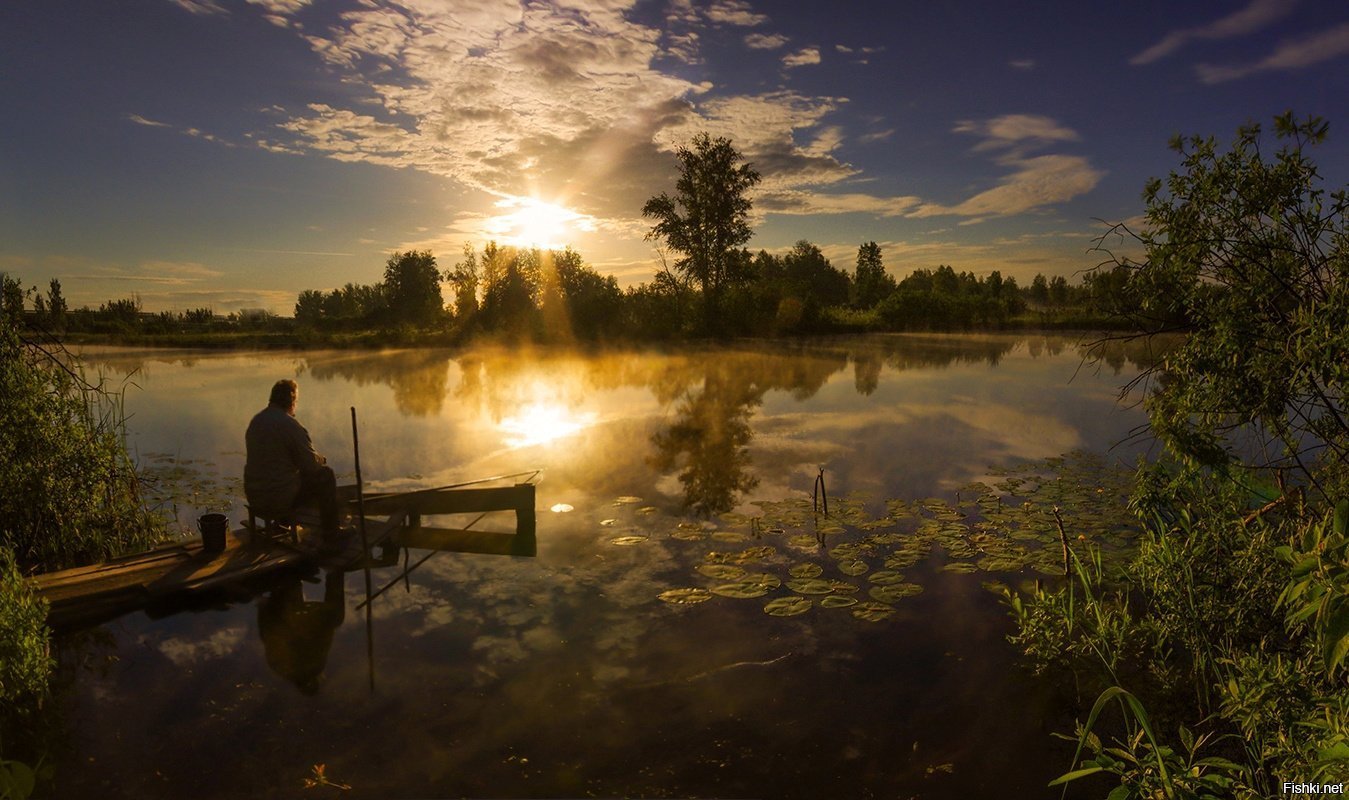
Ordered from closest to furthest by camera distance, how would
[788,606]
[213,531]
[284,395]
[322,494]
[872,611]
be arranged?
[872,611] < [788,606] < [213,531] < [284,395] < [322,494]

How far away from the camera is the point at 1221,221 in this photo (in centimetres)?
430

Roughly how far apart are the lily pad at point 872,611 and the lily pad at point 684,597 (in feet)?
5.51

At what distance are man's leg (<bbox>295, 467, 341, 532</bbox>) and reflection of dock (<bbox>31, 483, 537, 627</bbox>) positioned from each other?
31 cm

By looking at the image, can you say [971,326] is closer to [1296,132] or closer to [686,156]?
[686,156]

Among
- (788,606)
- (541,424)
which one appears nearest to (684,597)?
(788,606)

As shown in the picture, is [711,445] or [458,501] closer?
[458,501]

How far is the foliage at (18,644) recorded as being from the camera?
516cm

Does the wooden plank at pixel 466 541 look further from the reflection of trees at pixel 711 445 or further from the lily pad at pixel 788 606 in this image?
the lily pad at pixel 788 606

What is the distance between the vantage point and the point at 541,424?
19.1m

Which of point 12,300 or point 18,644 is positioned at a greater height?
point 12,300

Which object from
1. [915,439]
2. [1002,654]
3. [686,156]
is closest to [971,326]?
[686,156]

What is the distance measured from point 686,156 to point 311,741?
5241 centimetres

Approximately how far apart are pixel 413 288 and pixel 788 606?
92839mm

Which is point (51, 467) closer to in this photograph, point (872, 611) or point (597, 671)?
point (597, 671)
